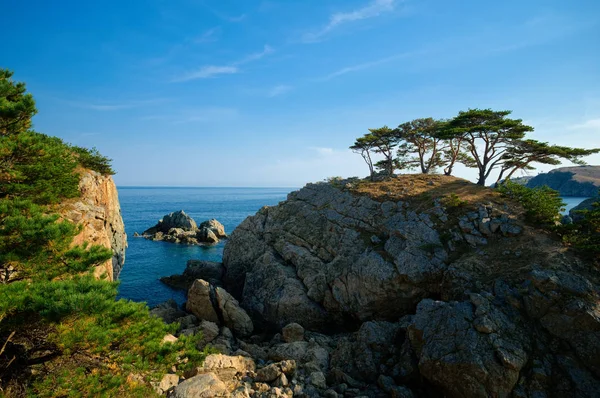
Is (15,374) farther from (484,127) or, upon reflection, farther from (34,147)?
(484,127)

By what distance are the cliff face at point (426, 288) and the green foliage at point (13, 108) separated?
19.9m

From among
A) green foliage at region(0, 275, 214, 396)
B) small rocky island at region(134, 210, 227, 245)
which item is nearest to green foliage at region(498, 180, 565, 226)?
green foliage at region(0, 275, 214, 396)

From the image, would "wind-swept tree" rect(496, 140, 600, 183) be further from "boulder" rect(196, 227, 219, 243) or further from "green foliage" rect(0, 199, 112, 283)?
"boulder" rect(196, 227, 219, 243)

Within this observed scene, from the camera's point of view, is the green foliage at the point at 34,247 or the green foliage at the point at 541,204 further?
the green foliage at the point at 541,204

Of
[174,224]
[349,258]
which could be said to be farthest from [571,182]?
[174,224]

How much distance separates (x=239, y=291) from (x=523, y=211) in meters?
27.5

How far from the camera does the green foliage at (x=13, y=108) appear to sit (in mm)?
→ 11461

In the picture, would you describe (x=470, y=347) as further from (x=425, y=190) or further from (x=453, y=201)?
(x=425, y=190)

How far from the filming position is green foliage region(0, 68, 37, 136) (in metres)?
11.5

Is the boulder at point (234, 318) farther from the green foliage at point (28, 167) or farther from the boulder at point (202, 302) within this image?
the green foliage at point (28, 167)

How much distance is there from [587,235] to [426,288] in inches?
413

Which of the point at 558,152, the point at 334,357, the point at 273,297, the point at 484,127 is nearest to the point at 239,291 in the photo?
the point at 273,297

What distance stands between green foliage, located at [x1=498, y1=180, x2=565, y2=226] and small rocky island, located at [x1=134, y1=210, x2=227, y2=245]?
49.8 metres

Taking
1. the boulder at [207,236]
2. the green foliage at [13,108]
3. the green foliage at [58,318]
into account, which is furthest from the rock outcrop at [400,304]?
the boulder at [207,236]
